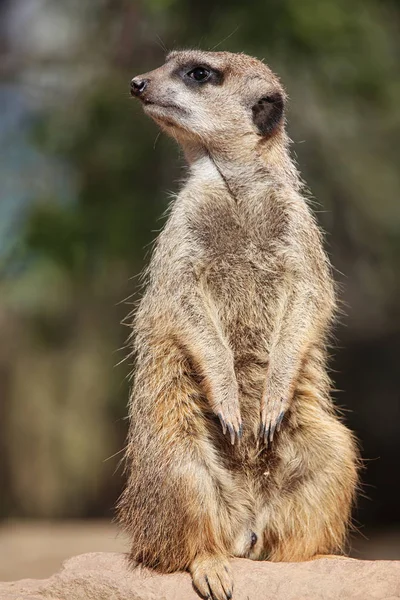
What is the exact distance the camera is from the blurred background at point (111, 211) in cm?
881

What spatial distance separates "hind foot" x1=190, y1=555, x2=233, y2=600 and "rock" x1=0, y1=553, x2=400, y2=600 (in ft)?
0.13

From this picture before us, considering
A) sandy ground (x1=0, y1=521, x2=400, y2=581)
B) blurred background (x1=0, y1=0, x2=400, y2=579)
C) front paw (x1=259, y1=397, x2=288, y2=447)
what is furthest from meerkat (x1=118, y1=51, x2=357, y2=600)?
sandy ground (x1=0, y1=521, x2=400, y2=581)

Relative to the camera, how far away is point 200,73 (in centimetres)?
482

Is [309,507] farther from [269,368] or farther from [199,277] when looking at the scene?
[199,277]

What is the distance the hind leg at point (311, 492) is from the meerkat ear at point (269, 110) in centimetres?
149

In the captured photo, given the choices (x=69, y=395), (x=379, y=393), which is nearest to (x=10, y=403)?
(x=69, y=395)

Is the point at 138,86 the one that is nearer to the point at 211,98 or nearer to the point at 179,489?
the point at 211,98

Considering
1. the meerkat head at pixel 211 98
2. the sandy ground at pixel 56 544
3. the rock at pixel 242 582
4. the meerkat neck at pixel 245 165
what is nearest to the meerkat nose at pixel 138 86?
the meerkat head at pixel 211 98

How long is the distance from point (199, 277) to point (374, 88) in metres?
4.84

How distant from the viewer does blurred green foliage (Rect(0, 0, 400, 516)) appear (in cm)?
876

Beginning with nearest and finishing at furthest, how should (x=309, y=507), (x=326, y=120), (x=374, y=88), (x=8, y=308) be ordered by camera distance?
(x=309, y=507), (x=374, y=88), (x=326, y=120), (x=8, y=308)

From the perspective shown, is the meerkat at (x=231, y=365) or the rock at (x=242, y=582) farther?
the meerkat at (x=231, y=365)

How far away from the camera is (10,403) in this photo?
11.2m

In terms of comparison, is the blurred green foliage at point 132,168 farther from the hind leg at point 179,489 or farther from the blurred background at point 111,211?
the hind leg at point 179,489
